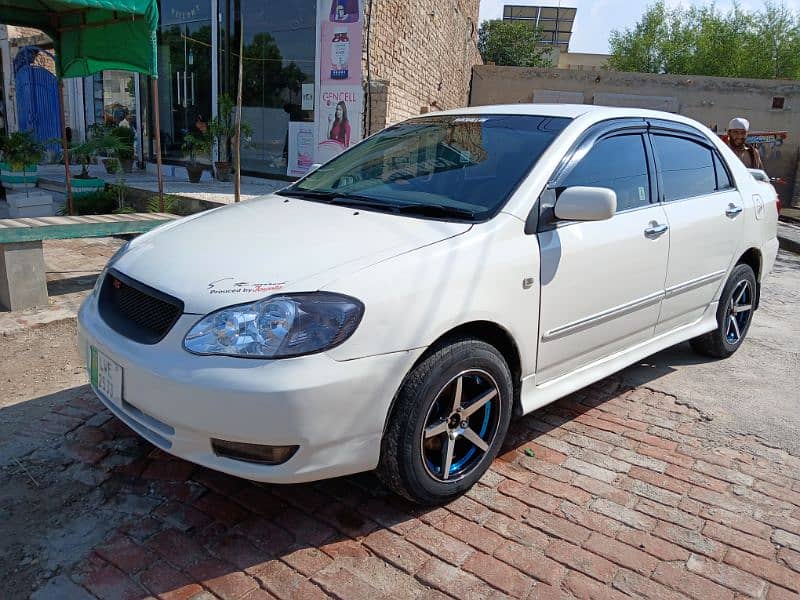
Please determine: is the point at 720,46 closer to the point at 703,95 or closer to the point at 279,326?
the point at 703,95

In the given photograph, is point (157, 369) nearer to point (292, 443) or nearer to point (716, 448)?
point (292, 443)

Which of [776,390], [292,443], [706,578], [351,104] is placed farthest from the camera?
[351,104]

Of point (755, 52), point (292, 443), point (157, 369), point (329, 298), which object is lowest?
point (292, 443)

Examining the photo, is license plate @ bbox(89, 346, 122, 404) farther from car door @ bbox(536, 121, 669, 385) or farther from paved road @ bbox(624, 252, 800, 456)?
paved road @ bbox(624, 252, 800, 456)

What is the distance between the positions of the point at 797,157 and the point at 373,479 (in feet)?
76.9

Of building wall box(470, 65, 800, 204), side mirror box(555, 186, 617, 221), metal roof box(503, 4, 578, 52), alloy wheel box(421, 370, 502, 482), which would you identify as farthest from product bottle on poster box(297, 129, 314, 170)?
metal roof box(503, 4, 578, 52)

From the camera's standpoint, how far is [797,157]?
21.5 metres

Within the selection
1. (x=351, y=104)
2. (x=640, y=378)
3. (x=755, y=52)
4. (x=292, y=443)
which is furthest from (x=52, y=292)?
(x=755, y=52)

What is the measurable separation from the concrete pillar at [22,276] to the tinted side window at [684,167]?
4.63m

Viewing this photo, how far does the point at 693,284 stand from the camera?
13.5 ft

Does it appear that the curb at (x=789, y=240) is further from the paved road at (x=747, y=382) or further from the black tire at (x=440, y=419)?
the black tire at (x=440, y=419)

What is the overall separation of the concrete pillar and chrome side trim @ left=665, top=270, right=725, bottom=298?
4.65 m

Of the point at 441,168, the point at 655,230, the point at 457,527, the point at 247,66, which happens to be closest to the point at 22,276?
the point at 441,168

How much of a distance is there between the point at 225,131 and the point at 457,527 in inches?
442
